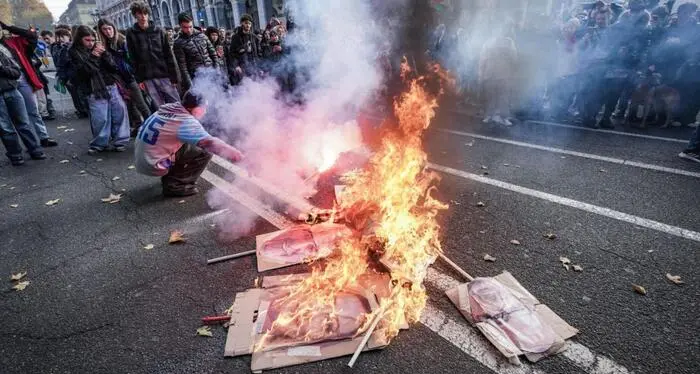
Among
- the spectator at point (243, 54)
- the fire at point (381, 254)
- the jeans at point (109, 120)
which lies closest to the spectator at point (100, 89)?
the jeans at point (109, 120)

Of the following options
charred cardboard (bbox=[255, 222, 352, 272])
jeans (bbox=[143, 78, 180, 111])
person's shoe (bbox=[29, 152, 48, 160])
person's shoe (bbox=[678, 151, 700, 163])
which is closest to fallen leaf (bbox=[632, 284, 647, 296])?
charred cardboard (bbox=[255, 222, 352, 272])

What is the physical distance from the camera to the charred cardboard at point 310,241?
136 inches

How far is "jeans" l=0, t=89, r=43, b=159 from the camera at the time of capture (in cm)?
610

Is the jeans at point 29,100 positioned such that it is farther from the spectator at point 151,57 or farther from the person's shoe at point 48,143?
the spectator at point 151,57

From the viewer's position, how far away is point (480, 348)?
100 inches

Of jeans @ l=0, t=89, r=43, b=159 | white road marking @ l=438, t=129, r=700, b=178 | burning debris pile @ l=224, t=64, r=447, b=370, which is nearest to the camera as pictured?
burning debris pile @ l=224, t=64, r=447, b=370

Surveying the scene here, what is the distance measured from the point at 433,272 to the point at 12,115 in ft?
24.9

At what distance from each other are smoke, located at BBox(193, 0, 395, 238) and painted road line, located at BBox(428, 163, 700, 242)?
86.1 inches

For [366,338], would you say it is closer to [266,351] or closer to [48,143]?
[266,351]

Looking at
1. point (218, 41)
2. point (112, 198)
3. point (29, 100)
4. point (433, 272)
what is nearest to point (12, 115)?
point (29, 100)

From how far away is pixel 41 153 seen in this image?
684cm

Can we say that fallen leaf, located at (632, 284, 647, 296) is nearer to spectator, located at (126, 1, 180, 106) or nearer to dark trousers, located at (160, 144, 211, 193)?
dark trousers, located at (160, 144, 211, 193)

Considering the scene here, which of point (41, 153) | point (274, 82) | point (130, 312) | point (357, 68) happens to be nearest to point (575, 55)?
point (357, 68)

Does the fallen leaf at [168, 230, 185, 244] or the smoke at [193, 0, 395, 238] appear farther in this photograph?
the smoke at [193, 0, 395, 238]
